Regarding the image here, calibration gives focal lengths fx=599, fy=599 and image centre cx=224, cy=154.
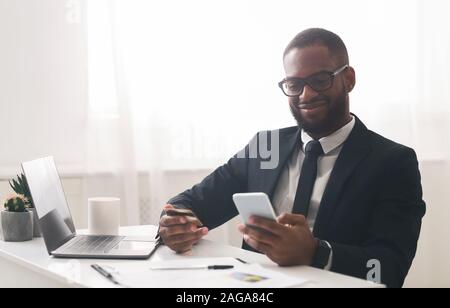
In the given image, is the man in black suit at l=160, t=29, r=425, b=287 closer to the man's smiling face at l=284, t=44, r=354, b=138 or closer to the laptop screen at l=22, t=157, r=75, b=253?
the man's smiling face at l=284, t=44, r=354, b=138

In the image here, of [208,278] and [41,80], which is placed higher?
[41,80]

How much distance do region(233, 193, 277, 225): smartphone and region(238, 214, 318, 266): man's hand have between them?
0.01 metres

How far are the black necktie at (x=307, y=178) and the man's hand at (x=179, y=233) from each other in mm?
317

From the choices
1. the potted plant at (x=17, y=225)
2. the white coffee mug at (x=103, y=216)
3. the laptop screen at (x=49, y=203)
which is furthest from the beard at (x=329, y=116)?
the potted plant at (x=17, y=225)

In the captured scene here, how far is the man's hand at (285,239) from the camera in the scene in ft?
4.18

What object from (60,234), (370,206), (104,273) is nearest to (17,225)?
(60,234)

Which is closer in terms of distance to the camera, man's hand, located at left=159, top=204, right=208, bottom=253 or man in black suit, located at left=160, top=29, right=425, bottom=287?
man in black suit, located at left=160, top=29, right=425, bottom=287

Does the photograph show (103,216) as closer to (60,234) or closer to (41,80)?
(60,234)

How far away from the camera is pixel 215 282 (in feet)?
3.75

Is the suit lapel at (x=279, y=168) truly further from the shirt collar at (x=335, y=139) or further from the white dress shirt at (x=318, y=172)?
the shirt collar at (x=335, y=139)

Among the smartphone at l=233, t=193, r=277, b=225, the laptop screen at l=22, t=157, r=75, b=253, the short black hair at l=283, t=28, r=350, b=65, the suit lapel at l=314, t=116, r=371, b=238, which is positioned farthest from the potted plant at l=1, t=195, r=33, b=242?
the short black hair at l=283, t=28, r=350, b=65

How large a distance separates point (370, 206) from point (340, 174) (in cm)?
12

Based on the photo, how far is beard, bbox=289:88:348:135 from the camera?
5.69 feet

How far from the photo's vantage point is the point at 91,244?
5.00 ft
